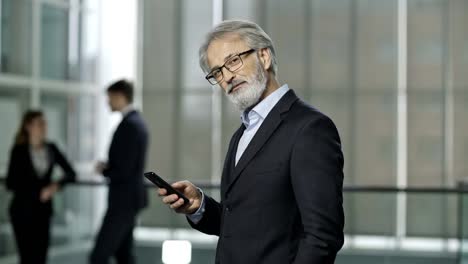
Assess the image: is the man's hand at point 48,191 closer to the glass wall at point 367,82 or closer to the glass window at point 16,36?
the glass window at point 16,36

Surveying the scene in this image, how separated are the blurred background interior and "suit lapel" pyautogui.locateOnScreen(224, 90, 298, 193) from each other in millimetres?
6675

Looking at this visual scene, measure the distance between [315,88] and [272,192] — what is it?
836cm

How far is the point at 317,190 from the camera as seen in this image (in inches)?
85.6

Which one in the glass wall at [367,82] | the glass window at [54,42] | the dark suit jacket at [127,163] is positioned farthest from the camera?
the glass wall at [367,82]

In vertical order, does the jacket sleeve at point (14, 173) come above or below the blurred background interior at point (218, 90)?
below

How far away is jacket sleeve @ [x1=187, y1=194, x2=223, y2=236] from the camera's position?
2.57m

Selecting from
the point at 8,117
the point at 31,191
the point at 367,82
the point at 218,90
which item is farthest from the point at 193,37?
the point at 31,191

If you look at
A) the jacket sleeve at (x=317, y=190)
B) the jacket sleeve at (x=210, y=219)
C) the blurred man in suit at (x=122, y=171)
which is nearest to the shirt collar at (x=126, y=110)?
the blurred man in suit at (x=122, y=171)

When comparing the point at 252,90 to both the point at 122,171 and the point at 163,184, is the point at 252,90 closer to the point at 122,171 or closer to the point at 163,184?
the point at 163,184

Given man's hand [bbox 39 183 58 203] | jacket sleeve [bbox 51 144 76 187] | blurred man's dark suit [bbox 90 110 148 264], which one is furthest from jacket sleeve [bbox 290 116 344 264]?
jacket sleeve [bbox 51 144 76 187]

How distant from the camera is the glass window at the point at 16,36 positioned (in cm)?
862

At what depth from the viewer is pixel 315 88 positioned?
10555 millimetres

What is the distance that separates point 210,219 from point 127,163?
12.7ft

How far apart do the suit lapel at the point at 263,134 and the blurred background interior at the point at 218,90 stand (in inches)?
263
